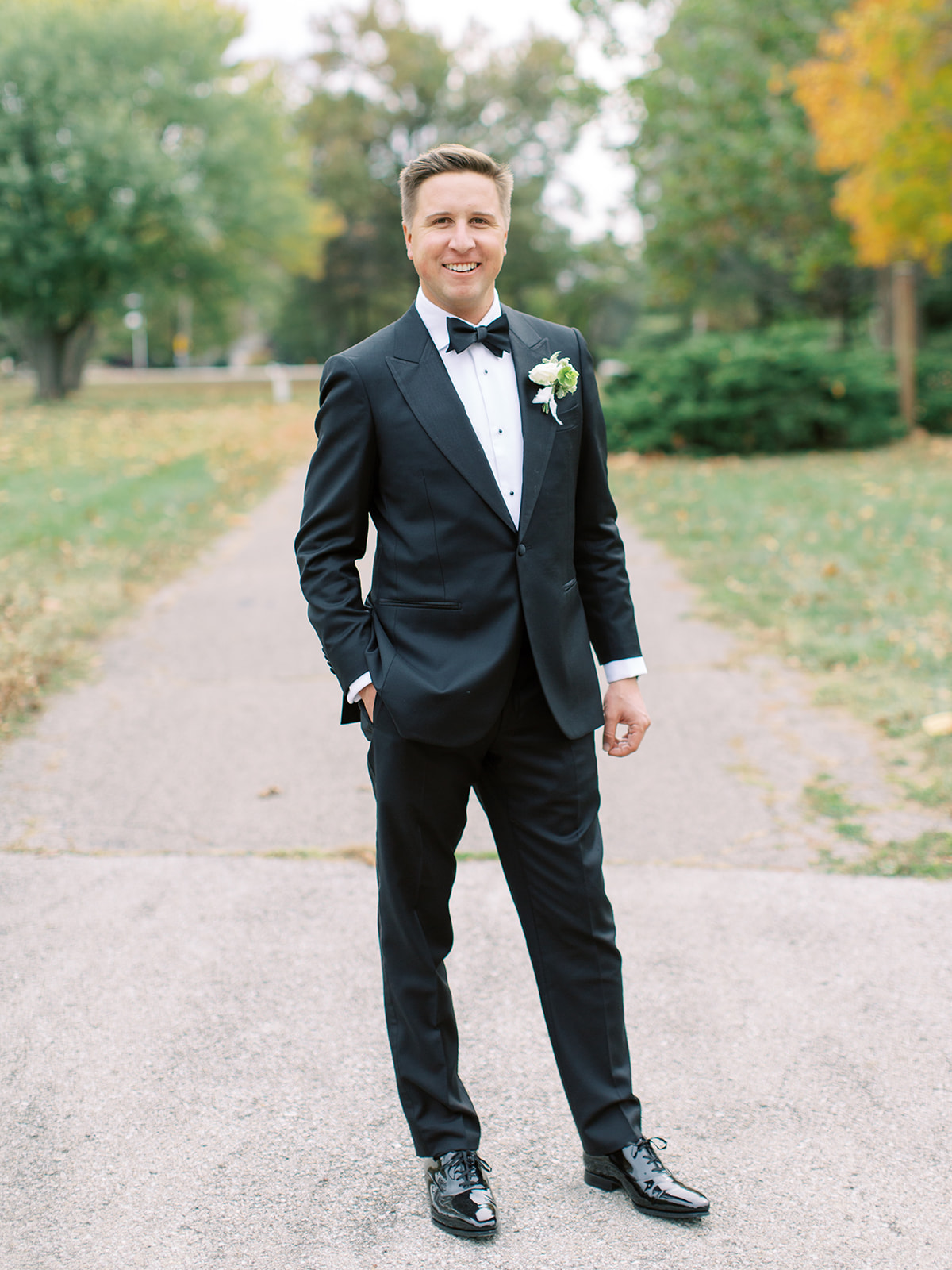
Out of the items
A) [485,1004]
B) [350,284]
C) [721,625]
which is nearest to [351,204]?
[350,284]

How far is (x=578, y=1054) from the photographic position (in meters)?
2.46

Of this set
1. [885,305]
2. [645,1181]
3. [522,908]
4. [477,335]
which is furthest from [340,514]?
[885,305]

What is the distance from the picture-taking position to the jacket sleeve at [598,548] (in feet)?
8.24

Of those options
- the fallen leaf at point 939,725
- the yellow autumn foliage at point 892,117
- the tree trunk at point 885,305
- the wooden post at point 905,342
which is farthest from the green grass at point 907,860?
the tree trunk at point 885,305

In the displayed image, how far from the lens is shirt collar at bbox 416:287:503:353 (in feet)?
7.81

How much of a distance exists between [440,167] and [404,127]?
52.2 metres

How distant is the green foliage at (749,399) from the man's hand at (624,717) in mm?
12865

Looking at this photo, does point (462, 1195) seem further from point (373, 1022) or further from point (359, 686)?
point (359, 686)

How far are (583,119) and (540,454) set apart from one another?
26.1m

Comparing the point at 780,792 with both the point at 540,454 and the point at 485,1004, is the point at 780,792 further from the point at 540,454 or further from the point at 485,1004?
the point at 540,454

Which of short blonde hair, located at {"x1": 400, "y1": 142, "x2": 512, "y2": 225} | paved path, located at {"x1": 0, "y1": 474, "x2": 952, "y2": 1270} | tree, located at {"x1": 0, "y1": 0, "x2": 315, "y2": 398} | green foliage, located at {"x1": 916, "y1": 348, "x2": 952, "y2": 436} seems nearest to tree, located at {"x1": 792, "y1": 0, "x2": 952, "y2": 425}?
green foliage, located at {"x1": 916, "y1": 348, "x2": 952, "y2": 436}

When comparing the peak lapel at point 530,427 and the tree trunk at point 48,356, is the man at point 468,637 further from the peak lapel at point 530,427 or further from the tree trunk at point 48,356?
the tree trunk at point 48,356

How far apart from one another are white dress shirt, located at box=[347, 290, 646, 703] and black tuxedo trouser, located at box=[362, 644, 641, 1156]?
294 millimetres

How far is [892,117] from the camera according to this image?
46.0ft
